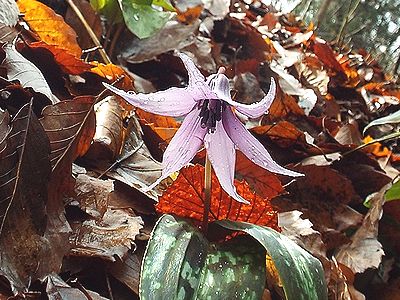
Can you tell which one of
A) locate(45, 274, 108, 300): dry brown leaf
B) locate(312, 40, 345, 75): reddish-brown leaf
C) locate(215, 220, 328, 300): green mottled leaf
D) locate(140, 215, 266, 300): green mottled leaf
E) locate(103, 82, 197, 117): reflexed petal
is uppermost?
locate(103, 82, 197, 117): reflexed petal

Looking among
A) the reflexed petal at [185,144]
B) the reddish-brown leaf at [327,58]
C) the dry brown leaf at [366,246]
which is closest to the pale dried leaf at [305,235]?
the dry brown leaf at [366,246]

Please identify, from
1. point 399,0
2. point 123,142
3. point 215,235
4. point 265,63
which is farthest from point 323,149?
point 399,0

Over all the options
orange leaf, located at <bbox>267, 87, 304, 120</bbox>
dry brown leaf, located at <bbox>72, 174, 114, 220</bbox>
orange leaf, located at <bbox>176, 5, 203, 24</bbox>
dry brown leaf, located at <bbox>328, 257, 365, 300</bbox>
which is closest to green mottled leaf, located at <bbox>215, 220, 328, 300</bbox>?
dry brown leaf, located at <bbox>72, 174, 114, 220</bbox>

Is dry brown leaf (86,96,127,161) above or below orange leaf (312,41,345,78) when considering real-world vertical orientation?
above

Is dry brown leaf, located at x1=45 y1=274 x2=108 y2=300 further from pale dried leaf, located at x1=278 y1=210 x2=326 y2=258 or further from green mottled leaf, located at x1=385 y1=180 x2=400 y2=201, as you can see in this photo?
green mottled leaf, located at x1=385 y1=180 x2=400 y2=201

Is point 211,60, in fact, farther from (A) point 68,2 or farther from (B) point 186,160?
(B) point 186,160

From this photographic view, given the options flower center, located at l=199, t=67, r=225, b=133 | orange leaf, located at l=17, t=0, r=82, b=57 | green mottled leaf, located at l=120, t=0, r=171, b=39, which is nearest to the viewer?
flower center, located at l=199, t=67, r=225, b=133

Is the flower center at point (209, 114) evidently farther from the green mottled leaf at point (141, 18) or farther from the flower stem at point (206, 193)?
the green mottled leaf at point (141, 18)
